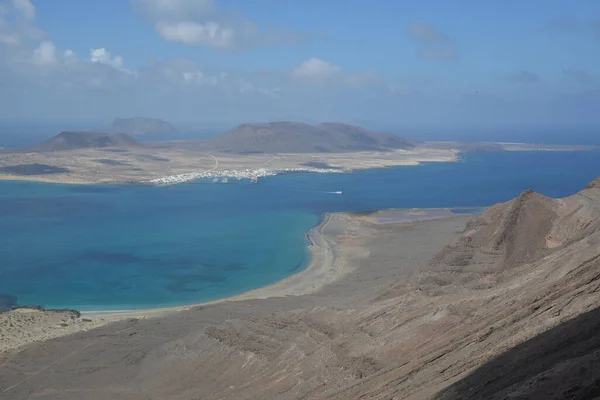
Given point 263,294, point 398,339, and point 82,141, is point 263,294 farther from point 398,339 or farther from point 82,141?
point 82,141

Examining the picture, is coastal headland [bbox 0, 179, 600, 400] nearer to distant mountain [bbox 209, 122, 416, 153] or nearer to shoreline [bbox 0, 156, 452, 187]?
shoreline [bbox 0, 156, 452, 187]

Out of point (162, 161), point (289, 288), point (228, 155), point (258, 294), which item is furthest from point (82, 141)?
point (258, 294)

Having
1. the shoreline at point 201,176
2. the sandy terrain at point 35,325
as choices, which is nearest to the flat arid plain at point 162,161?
the shoreline at point 201,176

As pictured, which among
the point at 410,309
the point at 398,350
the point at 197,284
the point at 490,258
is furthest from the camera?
the point at 197,284

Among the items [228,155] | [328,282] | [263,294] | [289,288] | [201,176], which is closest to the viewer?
[263,294]

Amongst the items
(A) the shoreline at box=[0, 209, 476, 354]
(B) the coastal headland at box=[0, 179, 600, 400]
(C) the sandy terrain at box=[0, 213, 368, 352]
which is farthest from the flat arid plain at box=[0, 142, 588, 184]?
(B) the coastal headland at box=[0, 179, 600, 400]

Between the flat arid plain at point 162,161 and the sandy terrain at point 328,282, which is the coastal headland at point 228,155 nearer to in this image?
the flat arid plain at point 162,161

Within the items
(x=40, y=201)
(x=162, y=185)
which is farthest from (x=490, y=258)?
(x=162, y=185)

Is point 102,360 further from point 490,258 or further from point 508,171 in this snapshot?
point 508,171
